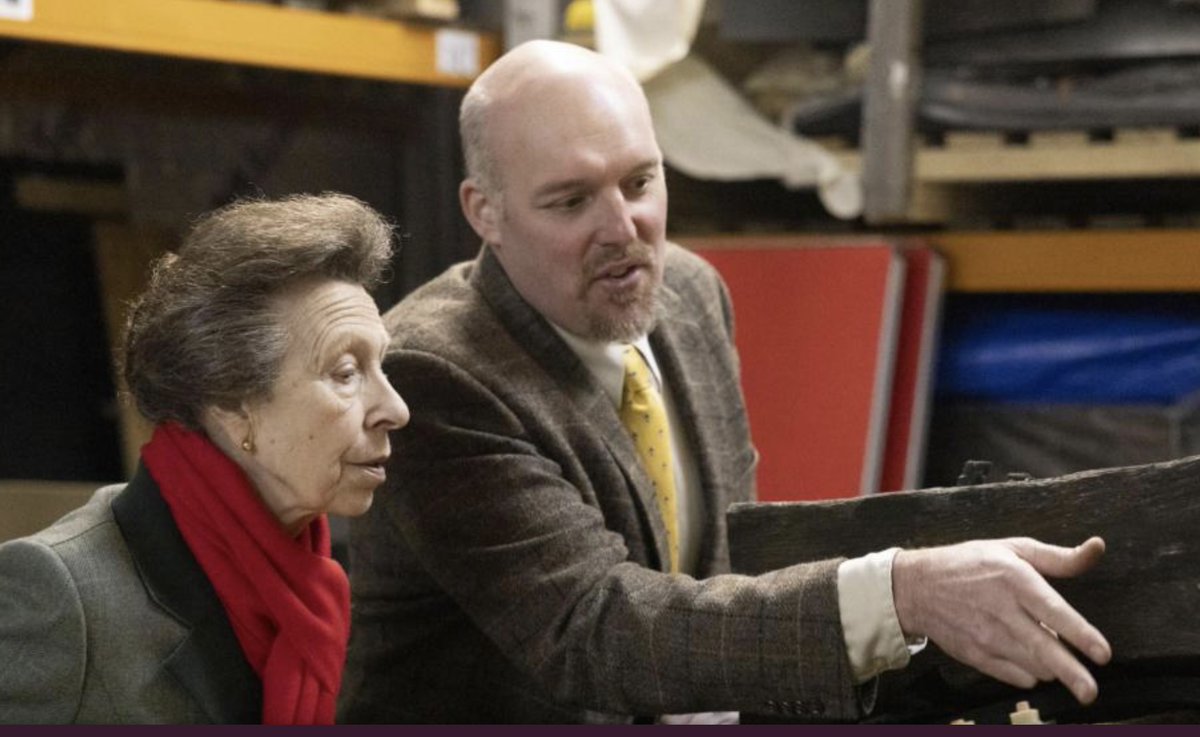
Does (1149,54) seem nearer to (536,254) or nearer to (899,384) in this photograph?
(899,384)

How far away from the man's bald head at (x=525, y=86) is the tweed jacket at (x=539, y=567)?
0.17 metres

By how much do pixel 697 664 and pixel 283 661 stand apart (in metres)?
0.56

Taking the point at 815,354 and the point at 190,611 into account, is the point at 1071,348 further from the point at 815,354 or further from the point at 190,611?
the point at 190,611

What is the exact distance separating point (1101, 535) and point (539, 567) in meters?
0.86

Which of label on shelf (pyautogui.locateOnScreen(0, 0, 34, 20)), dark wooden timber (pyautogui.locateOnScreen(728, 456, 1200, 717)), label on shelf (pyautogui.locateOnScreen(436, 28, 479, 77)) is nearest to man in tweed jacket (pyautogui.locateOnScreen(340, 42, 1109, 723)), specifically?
dark wooden timber (pyautogui.locateOnScreen(728, 456, 1200, 717))

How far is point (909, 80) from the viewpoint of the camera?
15.6 feet

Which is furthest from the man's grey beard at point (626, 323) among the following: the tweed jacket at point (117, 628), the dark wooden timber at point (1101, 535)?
the tweed jacket at point (117, 628)

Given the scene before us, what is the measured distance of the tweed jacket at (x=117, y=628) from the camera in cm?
206

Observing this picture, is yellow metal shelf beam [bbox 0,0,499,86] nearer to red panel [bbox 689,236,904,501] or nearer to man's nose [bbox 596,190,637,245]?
red panel [bbox 689,236,904,501]

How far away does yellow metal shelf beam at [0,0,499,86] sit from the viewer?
395cm

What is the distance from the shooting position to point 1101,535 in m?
2.05

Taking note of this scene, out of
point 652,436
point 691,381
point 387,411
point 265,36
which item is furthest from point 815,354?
point 387,411

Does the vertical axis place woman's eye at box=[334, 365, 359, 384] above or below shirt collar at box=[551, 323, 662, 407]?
above

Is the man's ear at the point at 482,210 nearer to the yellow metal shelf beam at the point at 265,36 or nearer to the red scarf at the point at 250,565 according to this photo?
the red scarf at the point at 250,565
